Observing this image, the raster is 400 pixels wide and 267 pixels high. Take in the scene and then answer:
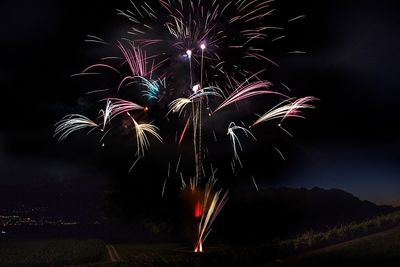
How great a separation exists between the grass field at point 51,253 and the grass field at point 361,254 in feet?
77.8

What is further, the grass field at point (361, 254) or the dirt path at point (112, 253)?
the dirt path at point (112, 253)

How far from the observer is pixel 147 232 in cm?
5044

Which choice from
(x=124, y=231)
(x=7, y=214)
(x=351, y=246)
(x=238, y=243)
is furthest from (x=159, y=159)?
(x=7, y=214)

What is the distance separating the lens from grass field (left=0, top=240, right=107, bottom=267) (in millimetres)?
39703

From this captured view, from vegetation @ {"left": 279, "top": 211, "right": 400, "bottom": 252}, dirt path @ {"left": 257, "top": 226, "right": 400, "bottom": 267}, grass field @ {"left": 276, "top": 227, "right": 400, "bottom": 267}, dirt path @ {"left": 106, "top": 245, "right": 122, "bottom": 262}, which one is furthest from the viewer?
dirt path @ {"left": 106, "top": 245, "right": 122, "bottom": 262}

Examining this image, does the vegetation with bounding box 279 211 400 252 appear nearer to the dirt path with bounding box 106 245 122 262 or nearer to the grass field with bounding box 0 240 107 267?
the dirt path with bounding box 106 245 122 262

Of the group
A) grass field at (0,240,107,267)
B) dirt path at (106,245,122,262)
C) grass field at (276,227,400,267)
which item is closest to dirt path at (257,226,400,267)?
grass field at (276,227,400,267)

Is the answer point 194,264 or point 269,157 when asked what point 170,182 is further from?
point 194,264

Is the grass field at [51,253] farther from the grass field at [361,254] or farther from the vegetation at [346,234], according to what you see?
the grass field at [361,254]

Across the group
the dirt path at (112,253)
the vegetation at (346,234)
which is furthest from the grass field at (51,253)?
the vegetation at (346,234)

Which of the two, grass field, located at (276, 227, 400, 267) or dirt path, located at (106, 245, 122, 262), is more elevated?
dirt path, located at (106, 245, 122, 262)

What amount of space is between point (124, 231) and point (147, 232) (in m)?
5.15

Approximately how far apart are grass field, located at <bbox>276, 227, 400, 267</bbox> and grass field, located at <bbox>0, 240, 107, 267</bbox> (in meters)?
23.7

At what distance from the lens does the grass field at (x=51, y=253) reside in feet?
130
